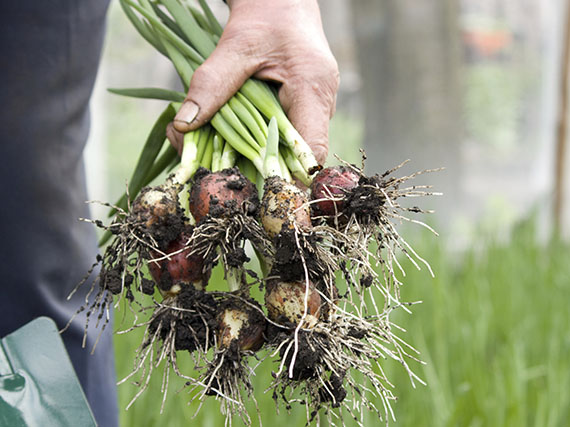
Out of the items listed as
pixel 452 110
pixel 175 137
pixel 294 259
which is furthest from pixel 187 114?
pixel 452 110

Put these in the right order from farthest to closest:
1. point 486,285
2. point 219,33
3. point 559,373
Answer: point 486,285, point 559,373, point 219,33

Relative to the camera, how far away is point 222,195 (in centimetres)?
91

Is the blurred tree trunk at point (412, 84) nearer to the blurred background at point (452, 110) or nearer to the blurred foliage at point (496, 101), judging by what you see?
the blurred background at point (452, 110)

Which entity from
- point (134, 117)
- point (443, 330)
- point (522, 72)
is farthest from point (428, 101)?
point (443, 330)

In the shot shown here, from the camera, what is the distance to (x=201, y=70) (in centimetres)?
104

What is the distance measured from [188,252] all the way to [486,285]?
1.92 m

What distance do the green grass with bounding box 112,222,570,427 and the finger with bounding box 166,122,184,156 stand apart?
23.3 inches

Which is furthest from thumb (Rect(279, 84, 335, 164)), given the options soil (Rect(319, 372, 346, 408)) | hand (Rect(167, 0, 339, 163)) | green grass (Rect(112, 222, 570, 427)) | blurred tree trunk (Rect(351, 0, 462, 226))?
blurred tree trunk (Rect(351, 0, 462, 226))

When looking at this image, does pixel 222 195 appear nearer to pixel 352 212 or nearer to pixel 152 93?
pixel 352 212

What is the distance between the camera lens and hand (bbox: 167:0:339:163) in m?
1.04

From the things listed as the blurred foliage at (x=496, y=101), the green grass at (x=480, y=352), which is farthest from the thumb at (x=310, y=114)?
the blurred foliage at (x=496, y=101)

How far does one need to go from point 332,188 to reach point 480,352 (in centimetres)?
121

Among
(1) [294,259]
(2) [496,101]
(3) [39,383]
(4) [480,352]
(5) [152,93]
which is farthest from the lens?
(2) [496,101]

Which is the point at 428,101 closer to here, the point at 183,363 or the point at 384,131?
the point at 384,131
